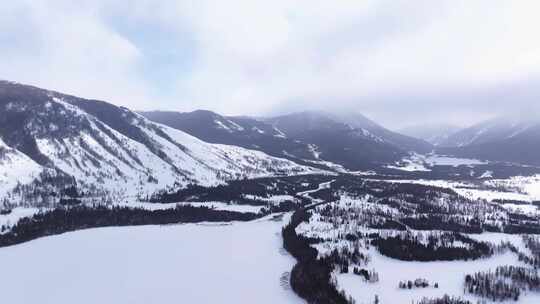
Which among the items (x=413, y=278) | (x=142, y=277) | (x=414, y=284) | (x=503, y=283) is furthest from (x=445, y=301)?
(x=142, y=277)

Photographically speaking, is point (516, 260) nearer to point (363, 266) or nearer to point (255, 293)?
point (363, 266)

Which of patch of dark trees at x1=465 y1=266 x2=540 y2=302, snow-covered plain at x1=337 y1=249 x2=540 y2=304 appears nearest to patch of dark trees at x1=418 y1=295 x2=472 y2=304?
snow-covered plain at x1=337 y1=249 x2=540 y2=304

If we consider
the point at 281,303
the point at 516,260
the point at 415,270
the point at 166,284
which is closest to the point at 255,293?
the point at 281,303

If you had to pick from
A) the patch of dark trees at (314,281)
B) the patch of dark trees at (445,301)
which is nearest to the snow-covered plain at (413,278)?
the patch of dark trees at (445,301)

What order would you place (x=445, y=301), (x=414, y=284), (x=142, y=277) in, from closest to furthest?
(x=445, y=301), (x=414, y=284), (x=142, y=277)

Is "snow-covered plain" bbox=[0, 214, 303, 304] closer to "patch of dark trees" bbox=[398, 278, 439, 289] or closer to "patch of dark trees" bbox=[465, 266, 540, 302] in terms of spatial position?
"patch of dark trees" bbox=[398, 278, 439, 289]

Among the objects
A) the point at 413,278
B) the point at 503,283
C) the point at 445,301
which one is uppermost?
the point at 503,283

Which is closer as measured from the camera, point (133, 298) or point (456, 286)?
point (133, 298)

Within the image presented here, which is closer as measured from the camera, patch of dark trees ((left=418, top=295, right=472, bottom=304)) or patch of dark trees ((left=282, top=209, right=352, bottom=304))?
patch of dark trees ((left=418, top=295, right=472, bottom=304))

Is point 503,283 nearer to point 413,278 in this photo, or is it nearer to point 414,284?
point 413,278
